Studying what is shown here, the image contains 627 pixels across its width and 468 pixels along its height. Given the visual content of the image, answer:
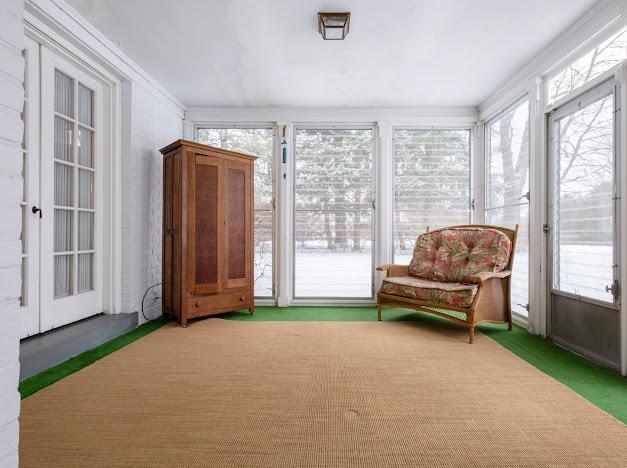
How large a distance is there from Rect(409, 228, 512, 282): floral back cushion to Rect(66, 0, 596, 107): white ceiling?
63.3 inches

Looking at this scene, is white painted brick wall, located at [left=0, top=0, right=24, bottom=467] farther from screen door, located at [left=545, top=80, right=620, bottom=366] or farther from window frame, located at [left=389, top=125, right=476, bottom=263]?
window frame, located at [left=389, top=125, right=476, bottom=263]

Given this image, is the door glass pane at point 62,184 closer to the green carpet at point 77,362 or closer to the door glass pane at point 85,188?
the door glass pane at point 85,188

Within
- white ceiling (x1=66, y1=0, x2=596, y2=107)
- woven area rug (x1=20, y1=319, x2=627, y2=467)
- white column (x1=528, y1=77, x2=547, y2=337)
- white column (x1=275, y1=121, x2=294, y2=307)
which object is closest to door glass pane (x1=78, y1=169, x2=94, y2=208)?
white ceiling (x1=66, y1=0, x2=596, y2=107)

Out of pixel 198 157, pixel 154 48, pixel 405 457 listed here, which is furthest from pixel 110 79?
pixel 405 457

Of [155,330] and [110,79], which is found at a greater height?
[110,79]

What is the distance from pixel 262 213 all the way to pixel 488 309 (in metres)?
2.77

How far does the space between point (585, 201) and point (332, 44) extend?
2.35 m

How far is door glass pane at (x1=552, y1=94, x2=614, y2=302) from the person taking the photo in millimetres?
2451

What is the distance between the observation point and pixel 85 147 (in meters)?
2.99

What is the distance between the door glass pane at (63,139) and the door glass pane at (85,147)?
0.12 meters

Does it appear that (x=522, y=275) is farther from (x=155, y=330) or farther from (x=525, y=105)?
(x=155, y=330)

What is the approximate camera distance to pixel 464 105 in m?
4.29

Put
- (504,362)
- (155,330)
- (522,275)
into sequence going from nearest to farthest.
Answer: (504,362)
(155,330)
(522,275)

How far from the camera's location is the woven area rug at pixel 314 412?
1.44 m
